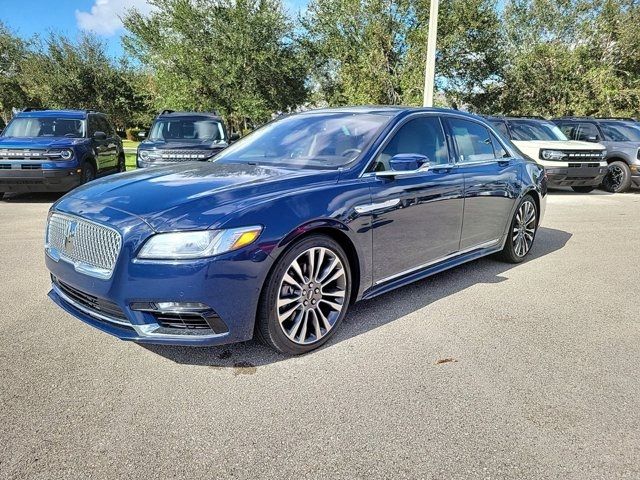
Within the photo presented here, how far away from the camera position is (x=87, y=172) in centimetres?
963

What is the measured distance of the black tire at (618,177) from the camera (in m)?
12.6

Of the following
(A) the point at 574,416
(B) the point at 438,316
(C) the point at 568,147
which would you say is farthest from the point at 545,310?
(C) the point at 568,147

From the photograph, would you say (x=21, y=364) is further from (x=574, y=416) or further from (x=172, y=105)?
(x=172, y=105)

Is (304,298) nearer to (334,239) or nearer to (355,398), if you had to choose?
(334,239)

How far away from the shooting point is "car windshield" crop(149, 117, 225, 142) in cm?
1091

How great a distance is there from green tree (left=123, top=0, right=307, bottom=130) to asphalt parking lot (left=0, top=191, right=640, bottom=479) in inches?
797

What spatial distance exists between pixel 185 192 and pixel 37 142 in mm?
7532

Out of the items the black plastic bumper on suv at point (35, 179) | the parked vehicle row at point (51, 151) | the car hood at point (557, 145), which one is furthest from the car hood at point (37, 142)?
the car hood at point (557, 145)

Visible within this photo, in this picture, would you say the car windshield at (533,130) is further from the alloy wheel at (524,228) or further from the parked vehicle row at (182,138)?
the alloy wheel at (524,228)

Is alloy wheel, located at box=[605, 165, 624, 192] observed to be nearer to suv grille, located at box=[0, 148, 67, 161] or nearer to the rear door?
the rear door

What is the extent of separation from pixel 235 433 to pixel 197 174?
1931mm

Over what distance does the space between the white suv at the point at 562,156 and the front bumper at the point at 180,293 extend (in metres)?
9.61

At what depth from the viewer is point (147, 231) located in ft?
8.87

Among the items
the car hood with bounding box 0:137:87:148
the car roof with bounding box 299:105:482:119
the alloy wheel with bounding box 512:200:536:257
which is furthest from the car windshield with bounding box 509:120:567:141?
the car hood with bounding box 0:137:87:148
